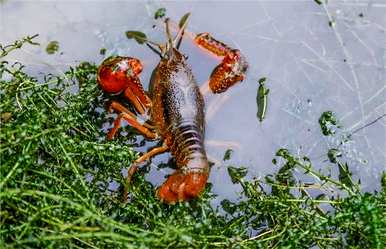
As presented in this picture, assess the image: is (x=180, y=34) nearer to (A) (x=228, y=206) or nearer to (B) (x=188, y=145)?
(B) (x=188, y=145)

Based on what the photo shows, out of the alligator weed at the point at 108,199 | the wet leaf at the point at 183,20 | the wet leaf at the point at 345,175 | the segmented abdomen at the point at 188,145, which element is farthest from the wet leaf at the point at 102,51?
the wet leaf at the point at 345,175

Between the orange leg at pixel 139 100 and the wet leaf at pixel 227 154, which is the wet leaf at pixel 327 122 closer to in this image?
the wet leaf at pixel 227 154

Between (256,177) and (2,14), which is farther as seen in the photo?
(2,14)

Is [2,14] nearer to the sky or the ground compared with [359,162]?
nearer to the sky

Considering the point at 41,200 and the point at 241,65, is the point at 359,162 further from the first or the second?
the point at 41,200

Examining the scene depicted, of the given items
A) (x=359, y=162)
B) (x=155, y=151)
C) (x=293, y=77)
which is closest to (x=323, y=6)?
(x=293, y=77)

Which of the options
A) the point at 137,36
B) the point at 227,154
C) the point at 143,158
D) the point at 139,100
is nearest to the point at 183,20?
the point at 137,36
